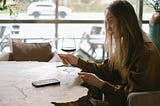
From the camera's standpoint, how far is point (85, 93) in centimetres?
181

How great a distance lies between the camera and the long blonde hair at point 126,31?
6.58ft

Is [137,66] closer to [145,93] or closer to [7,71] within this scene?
[145,93]

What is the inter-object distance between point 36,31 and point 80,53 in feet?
2.63

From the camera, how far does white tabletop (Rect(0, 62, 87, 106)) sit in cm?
171

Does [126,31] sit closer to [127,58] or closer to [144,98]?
[127,58]

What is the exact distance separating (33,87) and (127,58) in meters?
0.66

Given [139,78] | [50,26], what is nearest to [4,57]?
[50,26]

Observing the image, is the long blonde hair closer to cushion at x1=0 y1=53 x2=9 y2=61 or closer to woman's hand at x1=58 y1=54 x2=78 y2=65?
woman's hand at x1=58 y1=54 x2=78 y2=65

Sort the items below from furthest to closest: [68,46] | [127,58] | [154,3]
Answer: [154,3] < [68,46] < [127,58]

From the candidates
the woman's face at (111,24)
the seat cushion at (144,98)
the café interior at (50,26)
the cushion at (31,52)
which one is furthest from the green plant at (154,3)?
the seat cushion at (144,98)

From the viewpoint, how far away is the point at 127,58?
2.04 m

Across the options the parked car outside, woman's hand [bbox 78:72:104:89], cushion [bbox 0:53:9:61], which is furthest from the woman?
the parked car outside

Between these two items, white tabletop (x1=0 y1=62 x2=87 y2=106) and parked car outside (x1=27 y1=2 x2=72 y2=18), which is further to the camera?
parked car outside (x1=27 y1=2 x2=72 y2=18)

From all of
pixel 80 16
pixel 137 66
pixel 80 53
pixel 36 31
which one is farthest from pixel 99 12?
pixel 137 66
